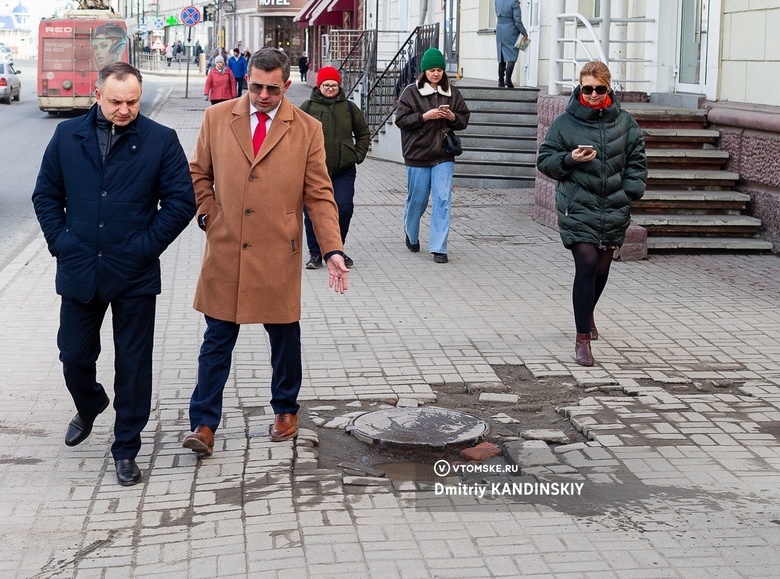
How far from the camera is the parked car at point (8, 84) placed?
38.6m

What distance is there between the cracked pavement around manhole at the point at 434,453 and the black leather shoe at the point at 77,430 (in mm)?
67

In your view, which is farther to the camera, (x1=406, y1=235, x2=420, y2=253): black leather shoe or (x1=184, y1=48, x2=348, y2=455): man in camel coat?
(x1=406, y1=235, x2=420, y2=253): black leather shoe

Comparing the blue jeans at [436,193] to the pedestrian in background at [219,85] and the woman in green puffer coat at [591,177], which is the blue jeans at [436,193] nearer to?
the woman in green puffer coat at [591,177]

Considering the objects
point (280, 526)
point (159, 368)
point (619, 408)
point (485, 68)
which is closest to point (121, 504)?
point (280, 526)

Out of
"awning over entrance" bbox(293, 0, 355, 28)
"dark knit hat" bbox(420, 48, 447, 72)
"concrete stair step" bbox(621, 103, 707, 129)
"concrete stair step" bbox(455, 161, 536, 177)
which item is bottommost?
"concrete stair step" bbox(455, 161, 536, 177)

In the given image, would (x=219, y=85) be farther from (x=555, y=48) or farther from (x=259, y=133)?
(x=259, y=133)

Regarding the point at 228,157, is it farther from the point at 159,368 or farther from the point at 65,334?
the point at 159,368

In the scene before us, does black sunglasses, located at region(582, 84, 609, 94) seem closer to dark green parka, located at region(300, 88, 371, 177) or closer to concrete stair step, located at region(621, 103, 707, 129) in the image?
dark green parka, located at region(300, 88, 371, 177)

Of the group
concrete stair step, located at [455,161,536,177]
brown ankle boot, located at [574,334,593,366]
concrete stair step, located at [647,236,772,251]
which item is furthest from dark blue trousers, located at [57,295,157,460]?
→ concrete stair step, located at [455,161,536,177]

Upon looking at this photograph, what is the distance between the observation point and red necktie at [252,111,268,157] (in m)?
5.41

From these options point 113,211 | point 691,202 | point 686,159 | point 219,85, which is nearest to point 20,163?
point 219,85

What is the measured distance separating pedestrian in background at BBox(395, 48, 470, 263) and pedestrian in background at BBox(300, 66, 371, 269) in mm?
522

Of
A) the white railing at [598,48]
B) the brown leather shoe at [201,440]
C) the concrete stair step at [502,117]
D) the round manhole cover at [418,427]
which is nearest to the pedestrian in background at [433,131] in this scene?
the white railing at [598,48]

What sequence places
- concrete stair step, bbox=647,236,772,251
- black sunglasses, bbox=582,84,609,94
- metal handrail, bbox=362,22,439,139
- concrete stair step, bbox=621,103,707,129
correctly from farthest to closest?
metal handrail, bbox=362,22,439,139, concrete stair step, bbox=621,103,707,129, concrete stair step, bbox=647,236,772,251, black sunglasses, bbox=582,84,609,94
